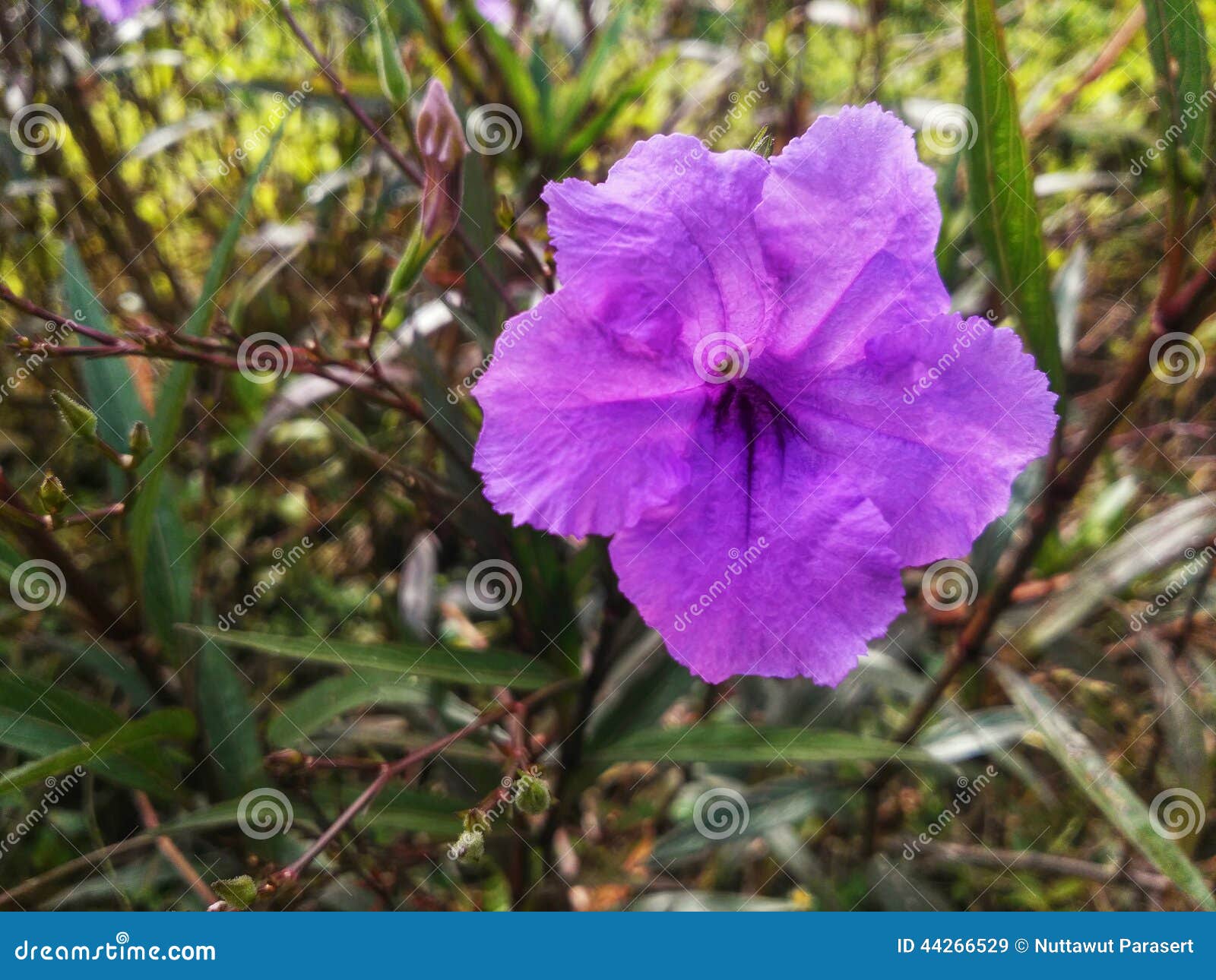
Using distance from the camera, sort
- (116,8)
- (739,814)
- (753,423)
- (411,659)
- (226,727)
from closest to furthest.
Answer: (753,423), (411,659), (226,727), (739,814), (116,8)

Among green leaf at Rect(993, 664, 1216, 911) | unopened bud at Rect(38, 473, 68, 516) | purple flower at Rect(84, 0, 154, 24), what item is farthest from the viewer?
purple flower at Rect(84, 0, 154, 24)

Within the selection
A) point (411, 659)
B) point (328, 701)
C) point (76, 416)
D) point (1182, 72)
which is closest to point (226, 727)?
point (328, 701)

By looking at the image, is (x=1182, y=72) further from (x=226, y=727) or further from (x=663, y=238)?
(x=226, y=727)

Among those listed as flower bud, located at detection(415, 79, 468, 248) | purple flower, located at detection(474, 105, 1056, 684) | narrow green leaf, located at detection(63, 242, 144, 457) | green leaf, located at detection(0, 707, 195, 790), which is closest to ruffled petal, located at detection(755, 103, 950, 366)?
Result: purple flower, located at detection(474, 105, 1056, 684)

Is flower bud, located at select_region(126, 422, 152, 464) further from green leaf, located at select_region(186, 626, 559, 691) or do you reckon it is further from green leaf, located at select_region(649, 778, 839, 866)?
green leaf, located at select_region(649, 778, 839, 866)
